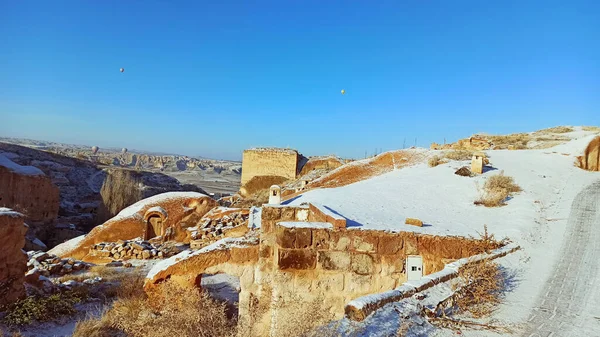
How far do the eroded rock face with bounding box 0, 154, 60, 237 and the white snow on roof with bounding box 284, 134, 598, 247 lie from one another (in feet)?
60.5

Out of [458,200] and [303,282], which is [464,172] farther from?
[303,282]

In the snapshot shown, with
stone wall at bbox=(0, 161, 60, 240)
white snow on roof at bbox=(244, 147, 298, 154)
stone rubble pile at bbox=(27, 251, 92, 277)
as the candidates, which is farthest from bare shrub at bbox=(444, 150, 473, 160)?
stone wall at bbox=(0, 161, 60, 240)

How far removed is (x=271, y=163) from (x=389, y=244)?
2111 cm

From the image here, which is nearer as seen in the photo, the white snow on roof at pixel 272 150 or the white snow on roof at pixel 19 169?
the white snow on roof at pixel 19 169

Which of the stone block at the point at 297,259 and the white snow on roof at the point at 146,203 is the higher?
the stone block at the point at 297,259

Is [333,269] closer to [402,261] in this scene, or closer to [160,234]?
[402,261]

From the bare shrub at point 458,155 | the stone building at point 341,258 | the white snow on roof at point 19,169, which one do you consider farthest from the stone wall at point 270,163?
the stone building at point 341,258

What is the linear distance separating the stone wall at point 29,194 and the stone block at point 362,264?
67.0 ft

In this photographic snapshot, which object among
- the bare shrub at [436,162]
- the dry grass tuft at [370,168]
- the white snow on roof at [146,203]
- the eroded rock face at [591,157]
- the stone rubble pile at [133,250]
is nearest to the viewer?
the eroded rock face at [591,157]

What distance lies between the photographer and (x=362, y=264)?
15.9 ft

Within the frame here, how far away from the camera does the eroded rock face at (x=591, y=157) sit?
11375mm

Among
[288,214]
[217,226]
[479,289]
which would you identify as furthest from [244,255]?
[217,226]

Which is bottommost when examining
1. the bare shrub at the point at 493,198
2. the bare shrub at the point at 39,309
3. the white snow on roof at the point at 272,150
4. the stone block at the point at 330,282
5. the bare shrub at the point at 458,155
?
the bare shrub at the point at 39,309

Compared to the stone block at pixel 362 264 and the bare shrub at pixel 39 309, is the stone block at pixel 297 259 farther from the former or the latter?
the bare shrub at pixel 39 309
